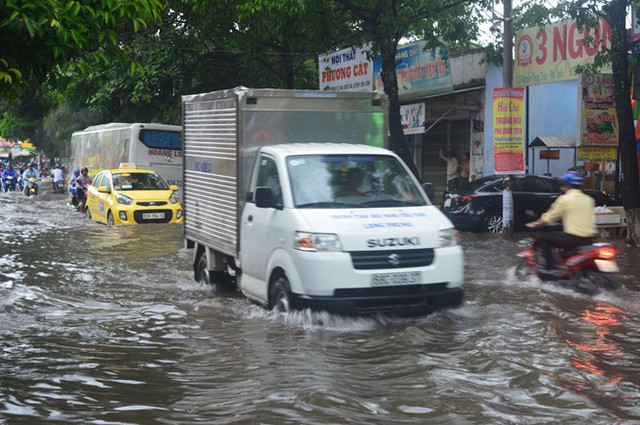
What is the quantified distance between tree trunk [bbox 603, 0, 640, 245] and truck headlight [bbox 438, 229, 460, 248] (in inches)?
342

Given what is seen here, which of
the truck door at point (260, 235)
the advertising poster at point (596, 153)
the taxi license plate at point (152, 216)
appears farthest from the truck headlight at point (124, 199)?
the truck door at point (260, 235)

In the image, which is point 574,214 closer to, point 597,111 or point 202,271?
point 202,271

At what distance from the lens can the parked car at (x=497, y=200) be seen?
62.2 feet

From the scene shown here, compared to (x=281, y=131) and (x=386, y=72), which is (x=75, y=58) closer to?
(x=281, y=131)

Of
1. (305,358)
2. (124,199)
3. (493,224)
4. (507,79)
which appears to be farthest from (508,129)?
(305,358)

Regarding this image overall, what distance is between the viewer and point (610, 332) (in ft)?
27.9

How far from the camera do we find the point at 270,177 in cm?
933

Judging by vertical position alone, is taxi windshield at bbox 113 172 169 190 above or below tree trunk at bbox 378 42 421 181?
below

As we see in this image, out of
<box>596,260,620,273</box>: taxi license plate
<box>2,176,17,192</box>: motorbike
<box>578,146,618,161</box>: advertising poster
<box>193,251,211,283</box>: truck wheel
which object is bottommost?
<box>193,251,211,283</box>: truck wheel

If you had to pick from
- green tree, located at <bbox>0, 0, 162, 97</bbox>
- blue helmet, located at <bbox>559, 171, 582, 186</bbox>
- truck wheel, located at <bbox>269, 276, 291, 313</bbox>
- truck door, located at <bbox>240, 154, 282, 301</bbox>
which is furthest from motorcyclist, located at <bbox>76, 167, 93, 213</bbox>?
green tree, located at <bbox>0, 0, 162, 97</bbox>

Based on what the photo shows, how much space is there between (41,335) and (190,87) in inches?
738

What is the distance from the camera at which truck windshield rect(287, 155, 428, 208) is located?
8.78m

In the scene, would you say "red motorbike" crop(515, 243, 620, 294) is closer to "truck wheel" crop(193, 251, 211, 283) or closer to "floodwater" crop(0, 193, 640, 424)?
"floodwater" crop(0, 193, 640, 424)

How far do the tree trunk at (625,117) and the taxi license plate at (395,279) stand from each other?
9.37 meters
